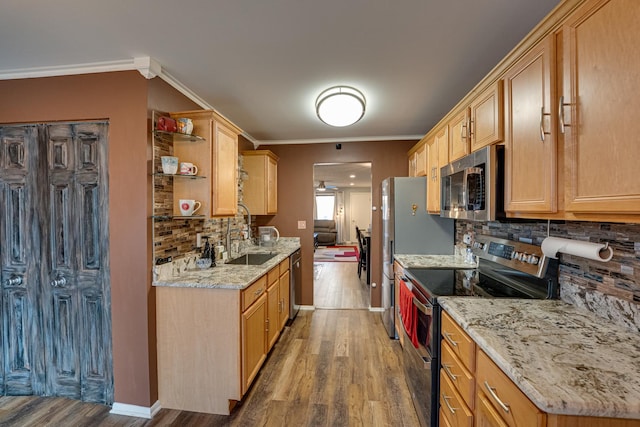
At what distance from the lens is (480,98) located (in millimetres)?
1734

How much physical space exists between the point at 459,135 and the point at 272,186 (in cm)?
244

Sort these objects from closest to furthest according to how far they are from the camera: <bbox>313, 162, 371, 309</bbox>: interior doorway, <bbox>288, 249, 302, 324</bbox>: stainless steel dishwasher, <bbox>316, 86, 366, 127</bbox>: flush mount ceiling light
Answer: <bbox>316, 86, 366, 127</bbox>: flush mount ceiling light
<bbox>288, 249, 302, 324</bbox>: stainless steel dishwasher
<bbox>313, 162, 371, 309</bbox>: interior doorway

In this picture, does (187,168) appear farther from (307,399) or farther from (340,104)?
(307,399)

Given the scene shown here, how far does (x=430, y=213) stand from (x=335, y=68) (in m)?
1.72

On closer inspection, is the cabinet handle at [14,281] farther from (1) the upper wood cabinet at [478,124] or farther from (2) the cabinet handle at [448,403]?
(1) the upper wood cabinet at [478,124]

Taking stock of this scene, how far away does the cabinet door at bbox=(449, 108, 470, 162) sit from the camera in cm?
191

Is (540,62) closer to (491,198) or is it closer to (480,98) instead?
(480,98)

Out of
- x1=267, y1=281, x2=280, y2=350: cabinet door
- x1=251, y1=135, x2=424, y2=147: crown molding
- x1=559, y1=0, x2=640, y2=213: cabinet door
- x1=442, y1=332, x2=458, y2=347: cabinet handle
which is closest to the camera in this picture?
x1=559, y1=0, x2=640, y2=213: cabinet door

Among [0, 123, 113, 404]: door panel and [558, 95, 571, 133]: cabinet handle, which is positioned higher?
[558, 95, 571, 133]: cabinet handle

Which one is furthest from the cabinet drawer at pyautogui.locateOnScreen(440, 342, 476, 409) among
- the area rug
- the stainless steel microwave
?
the area rug

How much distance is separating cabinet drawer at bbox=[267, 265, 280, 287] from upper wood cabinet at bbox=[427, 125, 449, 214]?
169 cm

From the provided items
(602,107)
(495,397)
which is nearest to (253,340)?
(495,397)

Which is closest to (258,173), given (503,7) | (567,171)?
(503,7)

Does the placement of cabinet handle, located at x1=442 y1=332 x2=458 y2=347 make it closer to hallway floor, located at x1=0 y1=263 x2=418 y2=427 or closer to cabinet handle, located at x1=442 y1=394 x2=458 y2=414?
cabinet handle, located at x1=442 y1=394 x2=458 y2=414
